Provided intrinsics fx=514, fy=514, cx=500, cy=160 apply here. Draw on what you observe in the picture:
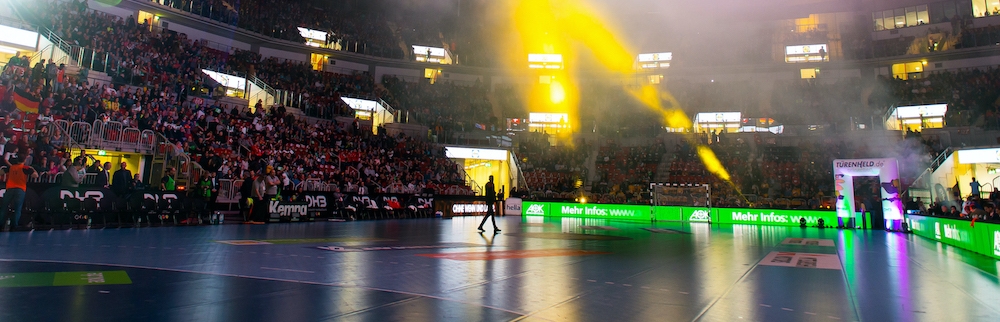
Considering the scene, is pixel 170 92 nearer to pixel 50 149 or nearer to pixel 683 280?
pixel 50 149

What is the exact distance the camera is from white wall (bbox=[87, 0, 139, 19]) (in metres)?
26.9

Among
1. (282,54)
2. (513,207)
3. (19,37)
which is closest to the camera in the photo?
(19,37)

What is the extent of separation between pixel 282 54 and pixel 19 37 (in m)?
16.5

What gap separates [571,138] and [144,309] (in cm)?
3367

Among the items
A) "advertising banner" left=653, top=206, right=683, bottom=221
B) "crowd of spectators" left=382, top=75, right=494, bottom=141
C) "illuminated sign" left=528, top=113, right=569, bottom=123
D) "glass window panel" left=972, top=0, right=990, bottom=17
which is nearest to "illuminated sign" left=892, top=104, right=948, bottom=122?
"glass window panel" left=972, top=0, right=990, bottom=17

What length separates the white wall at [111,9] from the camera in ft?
88.4

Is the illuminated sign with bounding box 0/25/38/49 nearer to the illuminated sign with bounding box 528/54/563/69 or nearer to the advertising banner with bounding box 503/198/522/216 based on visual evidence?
the advertising banner with bounding box 503/198/522/216

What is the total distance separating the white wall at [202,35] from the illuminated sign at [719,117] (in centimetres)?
3189

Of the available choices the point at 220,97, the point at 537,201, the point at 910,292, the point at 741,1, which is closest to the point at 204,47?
the point at 220,97

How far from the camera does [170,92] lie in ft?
70.2

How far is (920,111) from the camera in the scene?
30000 millimetres

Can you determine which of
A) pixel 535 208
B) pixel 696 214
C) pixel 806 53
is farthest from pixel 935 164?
pixel 806 53

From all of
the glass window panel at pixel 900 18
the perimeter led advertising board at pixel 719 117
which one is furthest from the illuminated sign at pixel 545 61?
the glass window panel at pixel 900 18

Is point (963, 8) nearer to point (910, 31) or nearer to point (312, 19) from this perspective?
point (910, 31)
